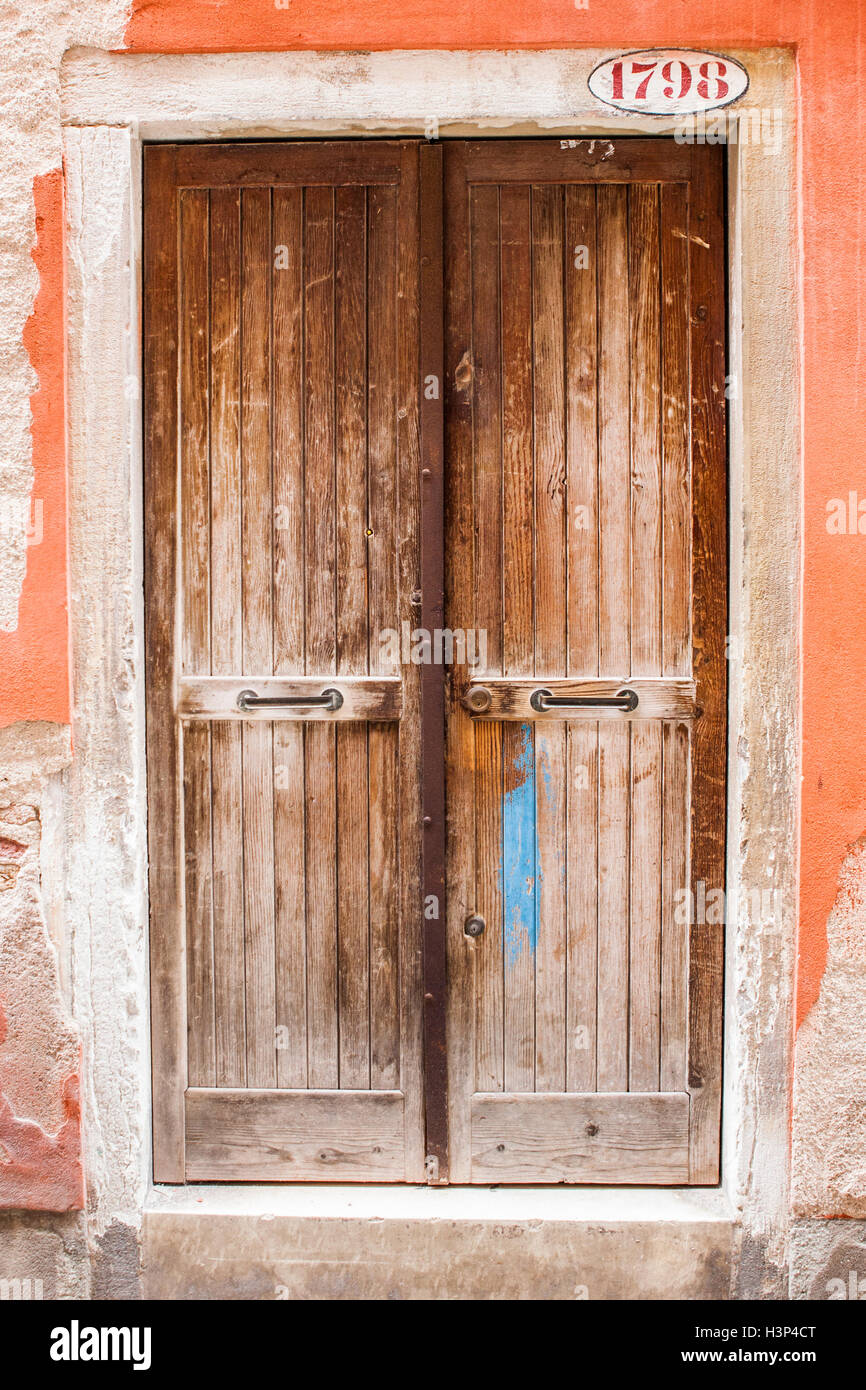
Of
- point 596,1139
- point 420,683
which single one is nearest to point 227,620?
point 420,683

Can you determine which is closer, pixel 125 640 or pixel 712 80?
pixel 712 80

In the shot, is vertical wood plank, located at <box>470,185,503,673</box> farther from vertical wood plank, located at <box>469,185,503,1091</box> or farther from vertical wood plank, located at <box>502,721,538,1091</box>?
vertical wood plank, located at <box>502,721,538,1091</box>

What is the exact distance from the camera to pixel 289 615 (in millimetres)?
2320

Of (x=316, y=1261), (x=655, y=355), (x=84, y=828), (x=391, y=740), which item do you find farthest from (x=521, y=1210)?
(x=655, y=355)

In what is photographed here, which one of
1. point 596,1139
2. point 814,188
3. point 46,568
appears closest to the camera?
point 814,188

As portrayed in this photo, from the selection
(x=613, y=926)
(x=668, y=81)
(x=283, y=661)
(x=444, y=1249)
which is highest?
(x=668, y=81)

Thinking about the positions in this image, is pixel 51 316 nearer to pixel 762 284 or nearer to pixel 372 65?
pixel 372 65

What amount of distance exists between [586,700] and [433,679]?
39 cm

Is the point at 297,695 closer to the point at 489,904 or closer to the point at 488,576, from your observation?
the point at 488,576

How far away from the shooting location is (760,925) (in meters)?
2.20

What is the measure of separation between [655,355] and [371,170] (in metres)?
0.86

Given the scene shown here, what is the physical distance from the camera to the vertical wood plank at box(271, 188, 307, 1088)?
2291mm

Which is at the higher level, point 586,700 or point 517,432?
point 517,432

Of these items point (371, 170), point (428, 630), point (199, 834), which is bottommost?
point (199, 834)
